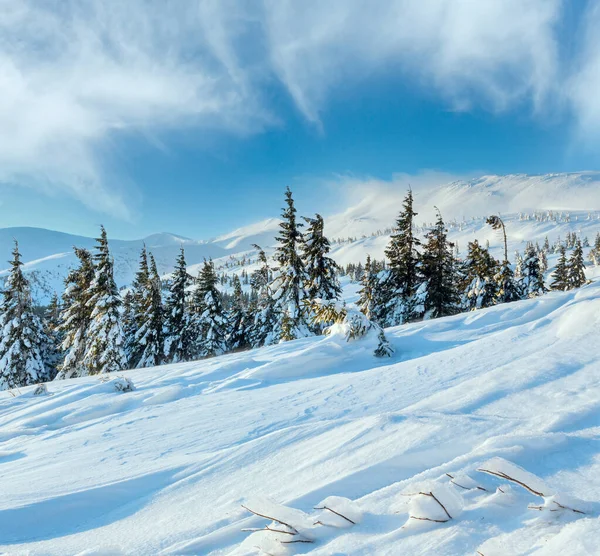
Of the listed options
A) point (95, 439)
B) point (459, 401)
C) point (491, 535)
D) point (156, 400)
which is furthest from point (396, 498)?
point (156, 400)

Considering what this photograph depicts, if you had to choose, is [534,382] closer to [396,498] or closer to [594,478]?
[594,478]

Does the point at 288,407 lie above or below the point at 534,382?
below

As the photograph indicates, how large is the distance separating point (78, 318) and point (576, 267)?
4957cm

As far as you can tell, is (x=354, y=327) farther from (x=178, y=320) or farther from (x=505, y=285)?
(x=178, y=320)

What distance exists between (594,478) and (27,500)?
4685 mm

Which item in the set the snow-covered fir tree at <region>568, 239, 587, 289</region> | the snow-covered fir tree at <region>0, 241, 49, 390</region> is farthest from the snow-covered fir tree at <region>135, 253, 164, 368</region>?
the snow-covered fir tree at <region>568, 239, 587, 289</region>

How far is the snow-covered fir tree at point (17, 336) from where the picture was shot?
2194 centimetres

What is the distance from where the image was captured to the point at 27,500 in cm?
320

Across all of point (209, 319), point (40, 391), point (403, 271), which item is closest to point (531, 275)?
point (403, 271)

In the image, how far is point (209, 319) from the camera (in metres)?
27.5

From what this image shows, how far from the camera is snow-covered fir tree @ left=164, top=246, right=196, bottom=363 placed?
2722 centimetres

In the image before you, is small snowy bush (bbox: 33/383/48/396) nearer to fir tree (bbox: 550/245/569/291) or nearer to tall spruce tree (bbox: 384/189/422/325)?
tall spruce tree (bbox: 384/189/422/325)

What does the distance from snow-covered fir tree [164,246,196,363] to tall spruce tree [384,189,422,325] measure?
16129 mm

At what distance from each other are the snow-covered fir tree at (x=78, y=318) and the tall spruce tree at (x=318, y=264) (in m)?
14.6
